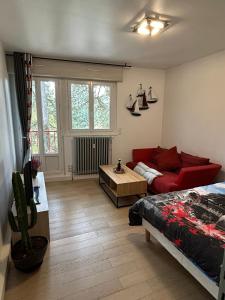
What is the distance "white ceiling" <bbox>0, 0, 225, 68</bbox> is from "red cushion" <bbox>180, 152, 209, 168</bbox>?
180cm

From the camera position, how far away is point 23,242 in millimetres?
1886

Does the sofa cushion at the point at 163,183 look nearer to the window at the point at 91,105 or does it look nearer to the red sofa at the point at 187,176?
the red sofa at the point at 187,176

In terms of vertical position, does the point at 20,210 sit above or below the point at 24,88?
below

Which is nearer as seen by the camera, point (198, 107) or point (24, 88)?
point (24, 88)

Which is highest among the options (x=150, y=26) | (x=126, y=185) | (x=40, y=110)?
(x=150, y=26)

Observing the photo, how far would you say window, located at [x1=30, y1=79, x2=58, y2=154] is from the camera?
12.7ft

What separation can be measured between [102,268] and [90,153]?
2.63 metres

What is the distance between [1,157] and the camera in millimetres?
2252

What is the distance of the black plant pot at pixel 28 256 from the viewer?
1.77 metres

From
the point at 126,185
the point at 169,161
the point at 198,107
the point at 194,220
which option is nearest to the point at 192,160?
the point at 169,161

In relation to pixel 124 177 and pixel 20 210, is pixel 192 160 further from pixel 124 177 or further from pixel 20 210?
pixel 20 210

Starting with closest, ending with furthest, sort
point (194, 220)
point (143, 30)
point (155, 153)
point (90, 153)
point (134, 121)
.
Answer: point (194, 220)
point (143, 30)
point (90, 153)
point (155, 153)
point (134, 121)

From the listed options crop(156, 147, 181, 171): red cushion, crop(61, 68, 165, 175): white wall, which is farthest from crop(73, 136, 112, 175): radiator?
crop(156, 147, 181, 171): red cushion

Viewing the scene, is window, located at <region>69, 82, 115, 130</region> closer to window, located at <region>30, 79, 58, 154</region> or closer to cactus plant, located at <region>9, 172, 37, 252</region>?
window, located at <region>30, 79, 58, 154</region>
